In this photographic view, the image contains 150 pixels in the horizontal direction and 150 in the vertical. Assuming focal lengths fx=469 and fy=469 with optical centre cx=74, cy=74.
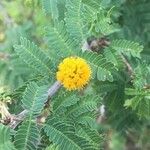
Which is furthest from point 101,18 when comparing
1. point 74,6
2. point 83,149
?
point 83,149

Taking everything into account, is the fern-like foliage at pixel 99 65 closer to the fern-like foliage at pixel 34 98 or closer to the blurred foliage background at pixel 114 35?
the fern-like foliage at pixel 34 98

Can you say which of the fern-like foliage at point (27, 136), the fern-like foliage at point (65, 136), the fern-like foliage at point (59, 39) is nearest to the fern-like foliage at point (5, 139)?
the fern-like foliage at point (27, 136)

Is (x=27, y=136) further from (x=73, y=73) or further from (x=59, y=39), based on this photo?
(x=59, y=39)

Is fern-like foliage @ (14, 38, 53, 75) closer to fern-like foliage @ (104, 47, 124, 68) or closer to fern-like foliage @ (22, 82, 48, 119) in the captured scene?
fern-like foliage @ (22, 82, 48, 119)

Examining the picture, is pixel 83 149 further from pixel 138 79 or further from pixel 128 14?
pixel 128 14

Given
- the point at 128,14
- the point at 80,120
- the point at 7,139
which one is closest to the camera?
the point at 7,139
